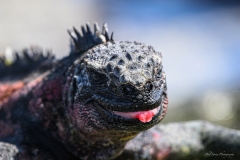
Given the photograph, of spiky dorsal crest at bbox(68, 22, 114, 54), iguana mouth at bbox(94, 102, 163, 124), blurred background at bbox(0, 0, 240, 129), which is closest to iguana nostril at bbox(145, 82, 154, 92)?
iguana mouth at bbox(94, 102, 163, 124)

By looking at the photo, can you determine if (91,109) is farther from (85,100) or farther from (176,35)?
(176,35)

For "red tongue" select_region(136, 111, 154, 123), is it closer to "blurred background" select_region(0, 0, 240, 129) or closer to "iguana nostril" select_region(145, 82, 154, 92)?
"iguana nostril" select_region(145, 82, 154, 92)

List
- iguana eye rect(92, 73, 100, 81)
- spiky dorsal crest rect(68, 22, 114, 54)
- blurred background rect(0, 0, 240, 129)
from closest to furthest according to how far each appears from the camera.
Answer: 1. iguana eye rect(92, 73, 100, 81)
2. spiky dorsal crest rect(68, 22, 114, 54)
3. blurred background rect(0, 0, 240, 129)

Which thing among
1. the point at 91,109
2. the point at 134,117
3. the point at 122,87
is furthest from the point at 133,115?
the point at 91,109

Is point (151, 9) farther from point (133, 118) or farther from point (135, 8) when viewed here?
point (133, 118)

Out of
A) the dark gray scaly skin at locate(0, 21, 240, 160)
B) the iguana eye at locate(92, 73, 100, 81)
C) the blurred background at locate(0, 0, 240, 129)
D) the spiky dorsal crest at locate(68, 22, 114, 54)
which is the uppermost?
the spiky dorsal crest at locate(68, 22, 114, 54)

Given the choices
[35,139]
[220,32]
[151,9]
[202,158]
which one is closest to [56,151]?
[35,139]

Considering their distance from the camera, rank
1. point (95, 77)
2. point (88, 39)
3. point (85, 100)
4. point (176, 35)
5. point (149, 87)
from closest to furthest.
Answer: point (149, 87) → point (95, 77) → point (85, 100) → point (88, 39) → point (176, 35)
